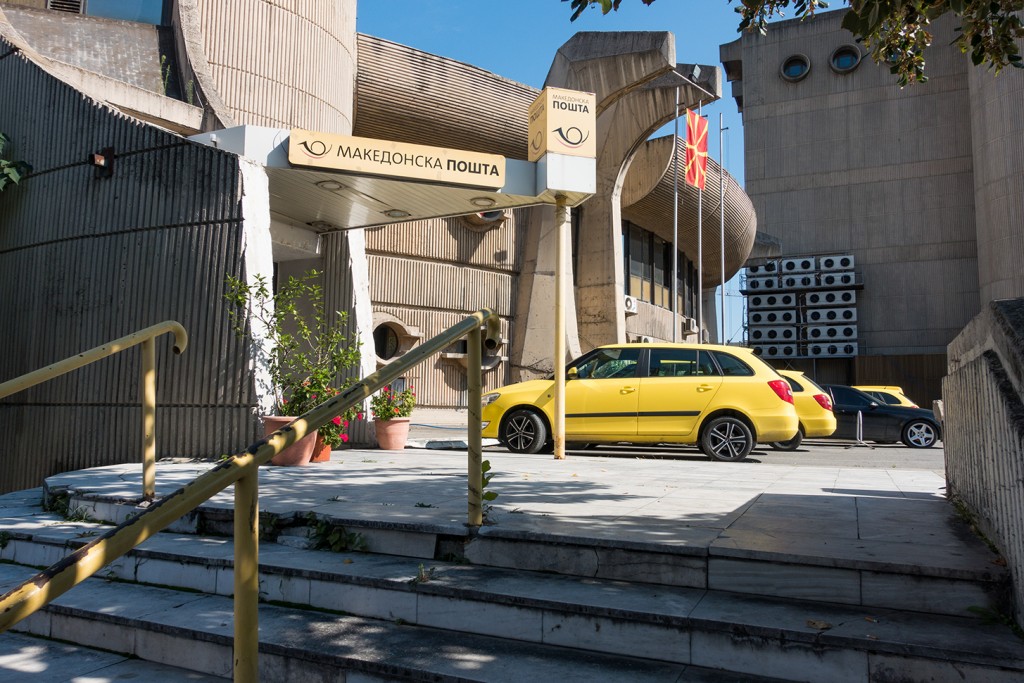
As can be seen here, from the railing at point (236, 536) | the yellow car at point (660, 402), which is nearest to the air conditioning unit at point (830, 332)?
the yellow car at point (660, 402)

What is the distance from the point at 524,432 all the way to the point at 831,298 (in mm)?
34318

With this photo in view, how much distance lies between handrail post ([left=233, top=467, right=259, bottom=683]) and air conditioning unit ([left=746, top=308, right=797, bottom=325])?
41.1m

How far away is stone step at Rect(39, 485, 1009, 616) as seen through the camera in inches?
122

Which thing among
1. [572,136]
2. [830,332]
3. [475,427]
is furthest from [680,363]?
[830,332]

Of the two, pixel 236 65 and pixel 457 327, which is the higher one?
pixel 236 65

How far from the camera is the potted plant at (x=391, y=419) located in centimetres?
1034

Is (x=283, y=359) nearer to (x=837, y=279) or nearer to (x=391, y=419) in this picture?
(x=391, y=419)

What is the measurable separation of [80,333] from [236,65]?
6.81 m

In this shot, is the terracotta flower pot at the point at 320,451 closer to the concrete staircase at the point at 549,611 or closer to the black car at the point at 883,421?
the concrete staircase at the point at 549,611

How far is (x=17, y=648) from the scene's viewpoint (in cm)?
359

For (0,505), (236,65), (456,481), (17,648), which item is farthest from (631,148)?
(17,648)

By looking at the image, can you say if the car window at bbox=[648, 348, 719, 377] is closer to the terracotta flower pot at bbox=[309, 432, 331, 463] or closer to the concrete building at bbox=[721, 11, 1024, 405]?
the terracotta flower pot at bbox=[309, 432, 331, 463]

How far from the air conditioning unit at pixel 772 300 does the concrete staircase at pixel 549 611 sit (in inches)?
1550

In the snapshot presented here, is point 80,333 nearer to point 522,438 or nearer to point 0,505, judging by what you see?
point 0,505
